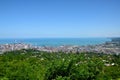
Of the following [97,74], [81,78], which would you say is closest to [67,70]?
[81,78]

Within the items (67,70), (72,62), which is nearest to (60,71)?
(67,70)

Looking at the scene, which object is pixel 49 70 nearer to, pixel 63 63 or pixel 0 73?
pixel 63 63

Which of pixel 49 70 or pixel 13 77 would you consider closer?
pixel 13 77

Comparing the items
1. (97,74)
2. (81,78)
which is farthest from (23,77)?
(97,74)

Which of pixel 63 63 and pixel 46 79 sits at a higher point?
→ pixel 63 63

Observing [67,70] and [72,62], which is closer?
[67,70]

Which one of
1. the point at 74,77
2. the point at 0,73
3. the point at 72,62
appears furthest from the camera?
the point at 72,62

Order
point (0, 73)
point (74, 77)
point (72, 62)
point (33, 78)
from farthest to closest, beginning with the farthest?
1. point (72, 62)
2. point (0, 73)
3. point (74, 77)
4. point (33, 78)

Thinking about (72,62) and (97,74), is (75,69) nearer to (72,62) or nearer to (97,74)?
(72,62)

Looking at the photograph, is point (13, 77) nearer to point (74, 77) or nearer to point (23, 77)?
point (23, 77)
